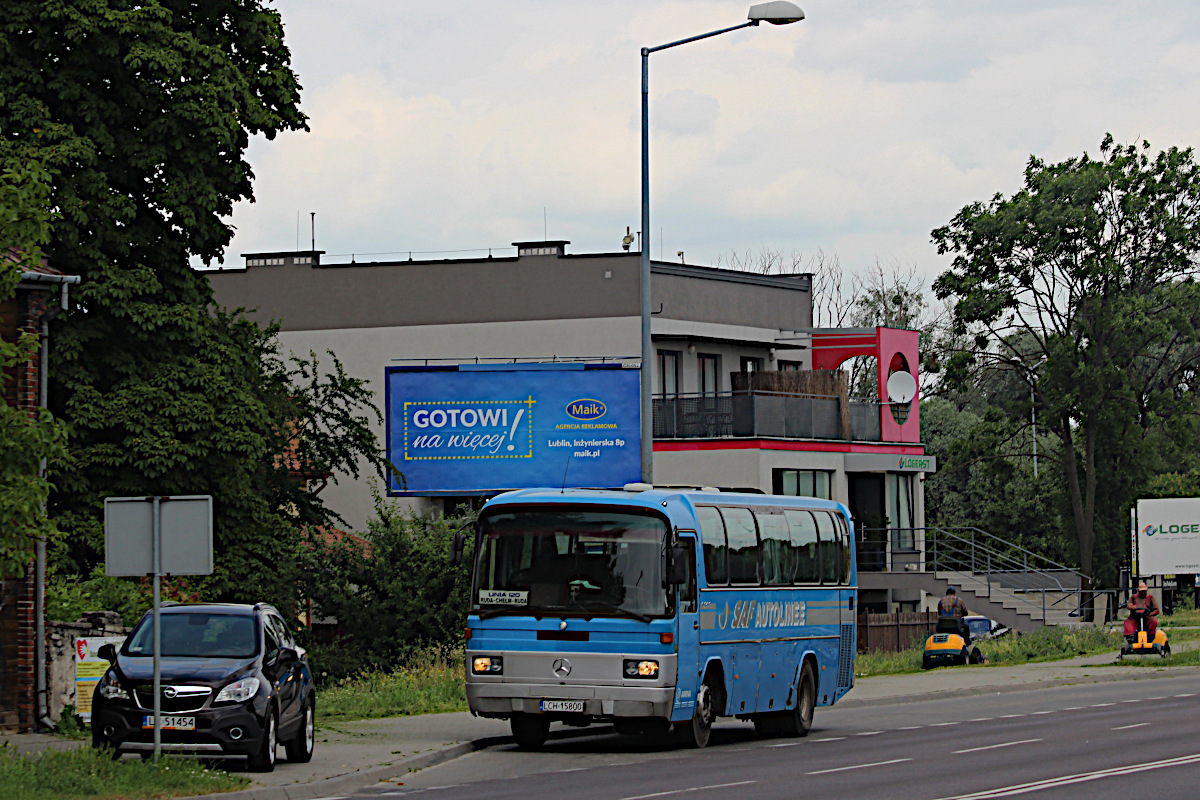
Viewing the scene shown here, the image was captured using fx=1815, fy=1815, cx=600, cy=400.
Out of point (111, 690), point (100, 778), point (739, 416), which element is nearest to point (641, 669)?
point (111, 690)

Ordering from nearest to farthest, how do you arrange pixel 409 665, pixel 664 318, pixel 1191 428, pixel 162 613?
pixel 162 613 → pixel 409 665 → pixel 664 318 → pixel 1191 428

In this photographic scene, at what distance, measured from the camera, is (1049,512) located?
271 ft

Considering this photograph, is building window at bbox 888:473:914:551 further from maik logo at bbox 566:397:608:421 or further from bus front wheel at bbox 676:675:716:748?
bus front wheel at bbox 676:675:716:748

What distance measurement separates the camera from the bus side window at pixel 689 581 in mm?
19891

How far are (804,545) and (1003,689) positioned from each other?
10065 mm

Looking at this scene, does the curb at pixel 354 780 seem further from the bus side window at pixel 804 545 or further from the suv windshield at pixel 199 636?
the bus side window at pixel 804 545

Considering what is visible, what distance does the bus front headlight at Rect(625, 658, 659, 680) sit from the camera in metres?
19.3

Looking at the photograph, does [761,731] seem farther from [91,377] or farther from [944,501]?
[944,501]

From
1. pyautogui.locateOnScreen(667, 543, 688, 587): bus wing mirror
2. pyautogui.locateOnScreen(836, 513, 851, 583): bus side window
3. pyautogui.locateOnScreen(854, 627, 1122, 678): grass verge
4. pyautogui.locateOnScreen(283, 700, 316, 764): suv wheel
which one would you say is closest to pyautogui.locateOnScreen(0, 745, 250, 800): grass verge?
pyautogui.locateOnScreen(283, 700, 316, 764): suv wheel

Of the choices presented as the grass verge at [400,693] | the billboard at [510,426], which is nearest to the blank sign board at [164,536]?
the grass verge at [400,693]

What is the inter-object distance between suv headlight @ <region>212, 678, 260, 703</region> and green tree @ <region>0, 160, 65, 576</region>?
7.45 feet

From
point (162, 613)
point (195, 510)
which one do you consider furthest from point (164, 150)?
point (195, 510)

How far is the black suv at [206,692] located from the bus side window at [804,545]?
761 cm

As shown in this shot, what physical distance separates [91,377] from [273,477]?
24.2 feet
